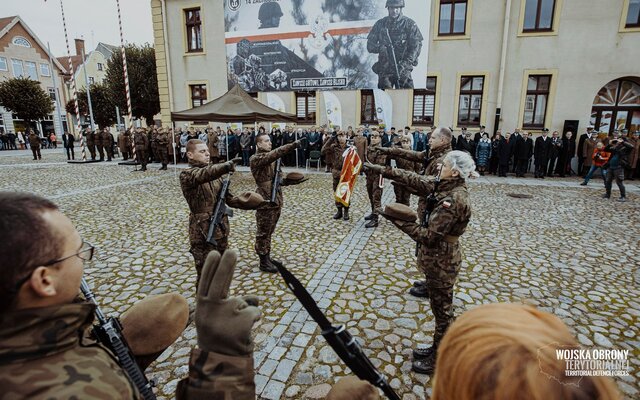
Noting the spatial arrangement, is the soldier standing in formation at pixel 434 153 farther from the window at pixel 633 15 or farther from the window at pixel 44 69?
the window at pixel 44 69

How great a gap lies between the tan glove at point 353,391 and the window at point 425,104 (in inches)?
666

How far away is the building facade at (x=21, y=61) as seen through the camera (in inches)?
1527

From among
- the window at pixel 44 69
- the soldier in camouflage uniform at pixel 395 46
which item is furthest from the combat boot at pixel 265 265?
the window at pixel 44 69

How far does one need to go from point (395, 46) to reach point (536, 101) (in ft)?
23.0

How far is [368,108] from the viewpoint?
17422 millimetres

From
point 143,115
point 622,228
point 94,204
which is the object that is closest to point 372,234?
point 622,228

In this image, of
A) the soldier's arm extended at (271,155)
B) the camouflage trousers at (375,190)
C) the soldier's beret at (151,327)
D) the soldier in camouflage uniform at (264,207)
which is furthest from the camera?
the camouflage trousers at (375,190)

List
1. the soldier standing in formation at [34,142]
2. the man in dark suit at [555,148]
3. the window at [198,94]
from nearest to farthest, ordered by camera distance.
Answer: the man in dark suit at [555,148] < the window at [198,94] < the soldier standing in formation at [34,142]

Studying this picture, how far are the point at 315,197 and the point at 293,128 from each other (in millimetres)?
8319

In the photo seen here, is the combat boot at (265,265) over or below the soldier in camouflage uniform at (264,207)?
below

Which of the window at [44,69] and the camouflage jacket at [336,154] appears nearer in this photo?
the camouflage jacket at [336,154]

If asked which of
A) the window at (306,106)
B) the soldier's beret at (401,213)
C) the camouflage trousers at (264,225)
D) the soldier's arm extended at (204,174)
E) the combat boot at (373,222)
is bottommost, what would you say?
the combat boot at (373,222)

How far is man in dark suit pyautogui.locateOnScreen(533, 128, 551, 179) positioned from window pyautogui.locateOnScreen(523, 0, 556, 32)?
181 inches

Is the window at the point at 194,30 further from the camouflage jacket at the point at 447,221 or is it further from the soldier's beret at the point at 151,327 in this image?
the soldier's beret at the point at 151,327
